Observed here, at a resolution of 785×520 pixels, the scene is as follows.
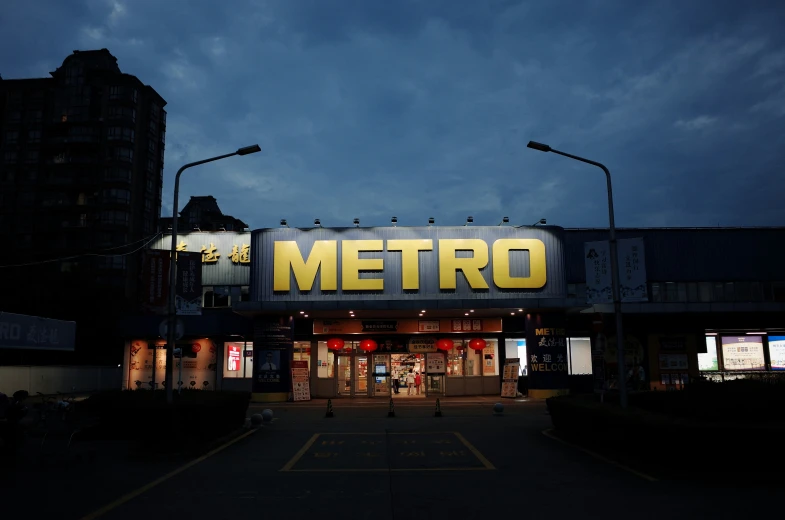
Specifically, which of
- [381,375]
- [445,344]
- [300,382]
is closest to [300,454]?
[300,382]

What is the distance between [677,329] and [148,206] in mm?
67056

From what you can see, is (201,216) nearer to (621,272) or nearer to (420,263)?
(420,263)

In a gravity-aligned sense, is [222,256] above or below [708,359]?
above

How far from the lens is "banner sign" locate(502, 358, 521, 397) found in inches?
1399

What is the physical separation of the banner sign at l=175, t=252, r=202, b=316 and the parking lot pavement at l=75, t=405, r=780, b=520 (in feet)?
13.4

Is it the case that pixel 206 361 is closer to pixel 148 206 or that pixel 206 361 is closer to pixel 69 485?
pixel 69 485

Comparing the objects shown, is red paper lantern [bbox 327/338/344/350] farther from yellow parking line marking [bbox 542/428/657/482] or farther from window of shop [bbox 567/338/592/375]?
yellow parking line marking [bbox 542/428/657/482]

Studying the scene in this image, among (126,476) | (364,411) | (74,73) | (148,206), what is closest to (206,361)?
(364,411)

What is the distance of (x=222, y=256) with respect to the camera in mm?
40312

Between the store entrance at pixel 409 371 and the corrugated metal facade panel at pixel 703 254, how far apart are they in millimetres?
10703

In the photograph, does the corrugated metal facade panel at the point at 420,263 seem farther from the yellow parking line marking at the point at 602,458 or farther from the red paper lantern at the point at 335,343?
the yellow parking line marking at the point at 602,458

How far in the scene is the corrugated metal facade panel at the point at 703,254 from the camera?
39.3 metres

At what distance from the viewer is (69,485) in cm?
1165

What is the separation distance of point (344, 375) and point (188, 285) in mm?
20136
